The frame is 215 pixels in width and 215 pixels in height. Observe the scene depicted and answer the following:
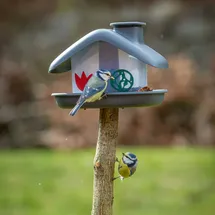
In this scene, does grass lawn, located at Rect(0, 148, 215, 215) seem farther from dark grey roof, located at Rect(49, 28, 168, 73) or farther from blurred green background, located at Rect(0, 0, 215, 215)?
dark grey roof, located at Rect(49, 28, 168, 73)

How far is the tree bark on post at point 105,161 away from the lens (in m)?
2.86

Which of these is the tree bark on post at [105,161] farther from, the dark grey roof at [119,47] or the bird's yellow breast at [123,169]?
the dark grey roof at [119,47]

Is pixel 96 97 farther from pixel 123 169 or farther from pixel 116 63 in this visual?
pixel 123 169

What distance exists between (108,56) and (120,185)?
298cm

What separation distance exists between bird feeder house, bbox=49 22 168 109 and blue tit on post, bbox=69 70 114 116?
4cm

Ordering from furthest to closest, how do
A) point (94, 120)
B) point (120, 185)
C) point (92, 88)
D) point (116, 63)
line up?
point (94, 120) → point (120, 185) → point (116, 63) → point (92, 88)

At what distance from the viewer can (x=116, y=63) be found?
2.85 m

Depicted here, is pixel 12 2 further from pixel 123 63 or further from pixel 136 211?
pixel 123 63

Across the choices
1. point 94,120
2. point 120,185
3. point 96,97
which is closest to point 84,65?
point 96,97

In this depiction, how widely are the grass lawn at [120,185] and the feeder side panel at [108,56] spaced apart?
237cm

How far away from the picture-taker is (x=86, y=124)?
23.9ft

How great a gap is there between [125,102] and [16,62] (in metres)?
5.62

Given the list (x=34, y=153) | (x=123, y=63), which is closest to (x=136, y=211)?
(x=34, y=153)

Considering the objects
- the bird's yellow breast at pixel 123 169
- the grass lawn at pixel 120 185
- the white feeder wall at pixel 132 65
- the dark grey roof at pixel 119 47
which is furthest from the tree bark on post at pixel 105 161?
the grass lawn at pixel 120 185
